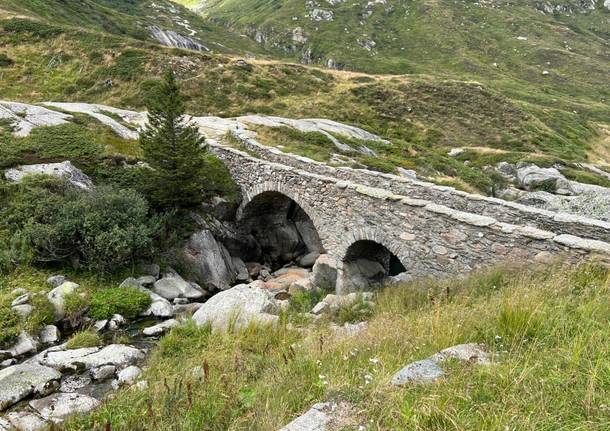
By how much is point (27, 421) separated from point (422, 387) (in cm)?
620

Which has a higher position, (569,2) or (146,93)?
(569,2)

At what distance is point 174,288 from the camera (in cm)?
1409

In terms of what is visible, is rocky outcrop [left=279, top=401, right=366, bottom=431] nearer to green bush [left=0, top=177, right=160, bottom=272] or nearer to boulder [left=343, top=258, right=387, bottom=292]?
green bush [left=0, top=177, right=160, bottom=272]

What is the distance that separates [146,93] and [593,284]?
38465 millimetres

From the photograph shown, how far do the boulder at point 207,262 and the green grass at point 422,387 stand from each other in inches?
326

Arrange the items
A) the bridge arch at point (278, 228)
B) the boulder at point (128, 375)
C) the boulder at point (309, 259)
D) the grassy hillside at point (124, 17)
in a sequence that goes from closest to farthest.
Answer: the boulder at point (128, 375), the bridge arch at point (278, 228), the boulder at point (309, 259), the grassy hillside at point (124, 17)

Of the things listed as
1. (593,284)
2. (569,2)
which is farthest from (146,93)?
(569,2)

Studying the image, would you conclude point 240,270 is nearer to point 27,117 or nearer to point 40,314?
point 40,314

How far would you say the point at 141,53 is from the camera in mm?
43969

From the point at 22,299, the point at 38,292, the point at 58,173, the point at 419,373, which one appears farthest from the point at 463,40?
the point at 419,373

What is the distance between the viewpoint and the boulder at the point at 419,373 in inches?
171

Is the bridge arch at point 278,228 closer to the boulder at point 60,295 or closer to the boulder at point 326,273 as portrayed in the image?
the boulder at point 326,273

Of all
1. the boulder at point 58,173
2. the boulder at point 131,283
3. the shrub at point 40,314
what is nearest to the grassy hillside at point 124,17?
the boulder at point 58,173

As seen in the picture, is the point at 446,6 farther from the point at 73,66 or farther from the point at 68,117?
the point at 68,117
